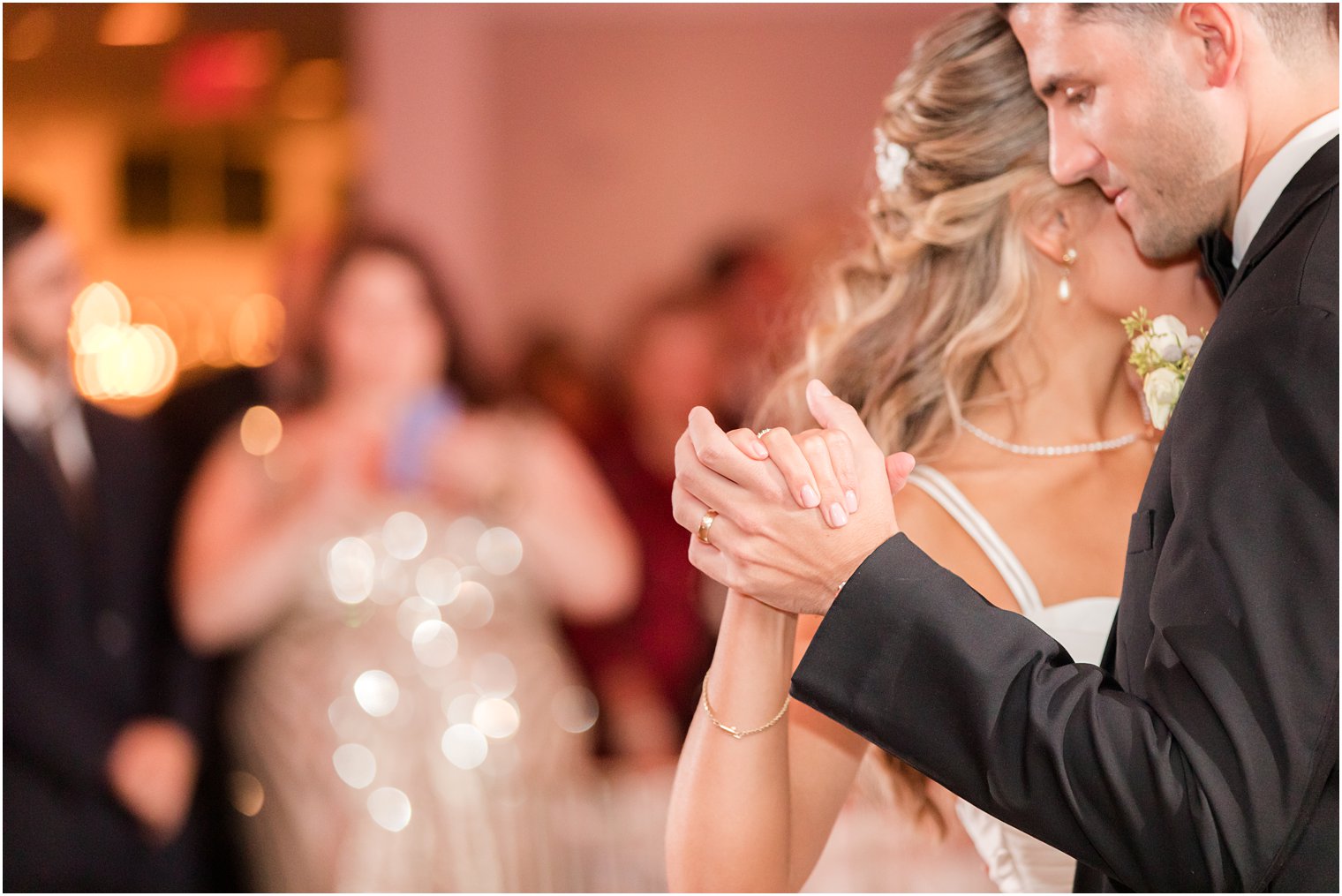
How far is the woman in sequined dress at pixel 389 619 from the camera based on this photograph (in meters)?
2.92

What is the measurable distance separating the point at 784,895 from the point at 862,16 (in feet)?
17.4

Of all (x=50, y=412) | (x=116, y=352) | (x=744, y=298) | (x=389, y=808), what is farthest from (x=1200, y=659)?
(x=116, y=352)

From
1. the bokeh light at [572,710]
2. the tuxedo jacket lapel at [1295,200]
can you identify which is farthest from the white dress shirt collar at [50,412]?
the tuxedo jacket lapel at [1295,200]

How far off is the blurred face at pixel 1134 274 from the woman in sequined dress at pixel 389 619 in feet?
5.96

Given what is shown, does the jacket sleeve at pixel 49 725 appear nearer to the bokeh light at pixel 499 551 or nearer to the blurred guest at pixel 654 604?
the bokeh light at pixel 499 551

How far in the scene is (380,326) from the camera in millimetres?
3135

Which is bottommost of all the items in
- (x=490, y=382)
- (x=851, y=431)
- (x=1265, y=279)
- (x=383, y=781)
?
(x=383, y=781)

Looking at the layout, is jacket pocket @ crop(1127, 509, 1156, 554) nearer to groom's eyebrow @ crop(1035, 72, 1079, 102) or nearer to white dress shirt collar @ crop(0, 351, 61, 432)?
groom's eyebrow @ crop(1035, 72, 1079, 102)

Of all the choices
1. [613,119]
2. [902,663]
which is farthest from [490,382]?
[613,119]

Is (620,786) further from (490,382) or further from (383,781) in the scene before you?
(490,382)

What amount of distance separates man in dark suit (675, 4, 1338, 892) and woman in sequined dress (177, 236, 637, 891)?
6.34 feet

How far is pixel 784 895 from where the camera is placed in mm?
1308

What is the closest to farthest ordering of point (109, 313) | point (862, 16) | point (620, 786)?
point (620, 786)
point (109, 313)
point (862, 16)

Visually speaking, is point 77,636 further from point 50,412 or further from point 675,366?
point 675,366
